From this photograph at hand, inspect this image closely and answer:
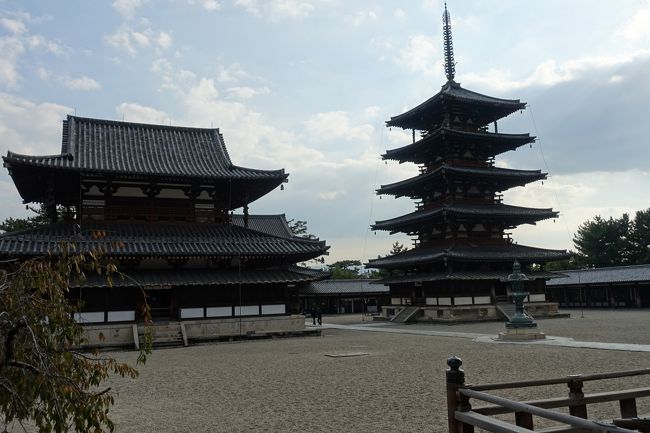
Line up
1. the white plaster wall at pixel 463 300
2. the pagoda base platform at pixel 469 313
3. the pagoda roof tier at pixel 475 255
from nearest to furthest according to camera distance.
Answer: the pagoda base platform at pixel 469 313 → the pagoda roof tier at pixel 475 255 → the white plaster wall at pixel 463 300

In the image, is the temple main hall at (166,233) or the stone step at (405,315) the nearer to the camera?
the temple main hall at (166,233)

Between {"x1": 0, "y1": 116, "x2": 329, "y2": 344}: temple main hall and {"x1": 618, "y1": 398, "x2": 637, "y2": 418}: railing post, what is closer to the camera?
{"x1": 618, "y1": 398, "x2": 637, "y2": 418}: railing post

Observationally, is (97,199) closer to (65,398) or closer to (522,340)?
(522,340)

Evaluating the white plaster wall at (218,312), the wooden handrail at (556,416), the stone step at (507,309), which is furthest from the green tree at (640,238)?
the wooden handrail at (556,416)

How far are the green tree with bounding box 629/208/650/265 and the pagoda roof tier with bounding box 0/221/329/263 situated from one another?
54.7 metres

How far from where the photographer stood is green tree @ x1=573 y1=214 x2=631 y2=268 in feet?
228

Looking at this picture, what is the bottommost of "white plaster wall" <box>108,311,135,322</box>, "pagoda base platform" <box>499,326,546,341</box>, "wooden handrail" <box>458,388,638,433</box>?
"pagoda base platform" <box>499,326,546,341</box>

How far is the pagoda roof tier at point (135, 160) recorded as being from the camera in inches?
1062

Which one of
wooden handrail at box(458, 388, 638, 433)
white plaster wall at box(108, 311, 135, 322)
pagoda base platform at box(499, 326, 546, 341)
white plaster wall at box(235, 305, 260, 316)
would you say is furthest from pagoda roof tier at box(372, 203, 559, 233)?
wooden handrail at box(458, 388, 638, 433)

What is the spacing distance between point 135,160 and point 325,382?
20.3m

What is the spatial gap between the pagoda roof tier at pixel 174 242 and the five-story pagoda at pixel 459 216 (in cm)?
1354

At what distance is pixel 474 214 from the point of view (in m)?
40.3

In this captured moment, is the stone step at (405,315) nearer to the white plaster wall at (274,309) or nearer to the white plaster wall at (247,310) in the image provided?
the white plaster wall at (274,309)

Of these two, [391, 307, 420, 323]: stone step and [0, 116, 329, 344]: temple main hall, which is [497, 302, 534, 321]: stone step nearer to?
[391, 307, 420, 323]: stone step
